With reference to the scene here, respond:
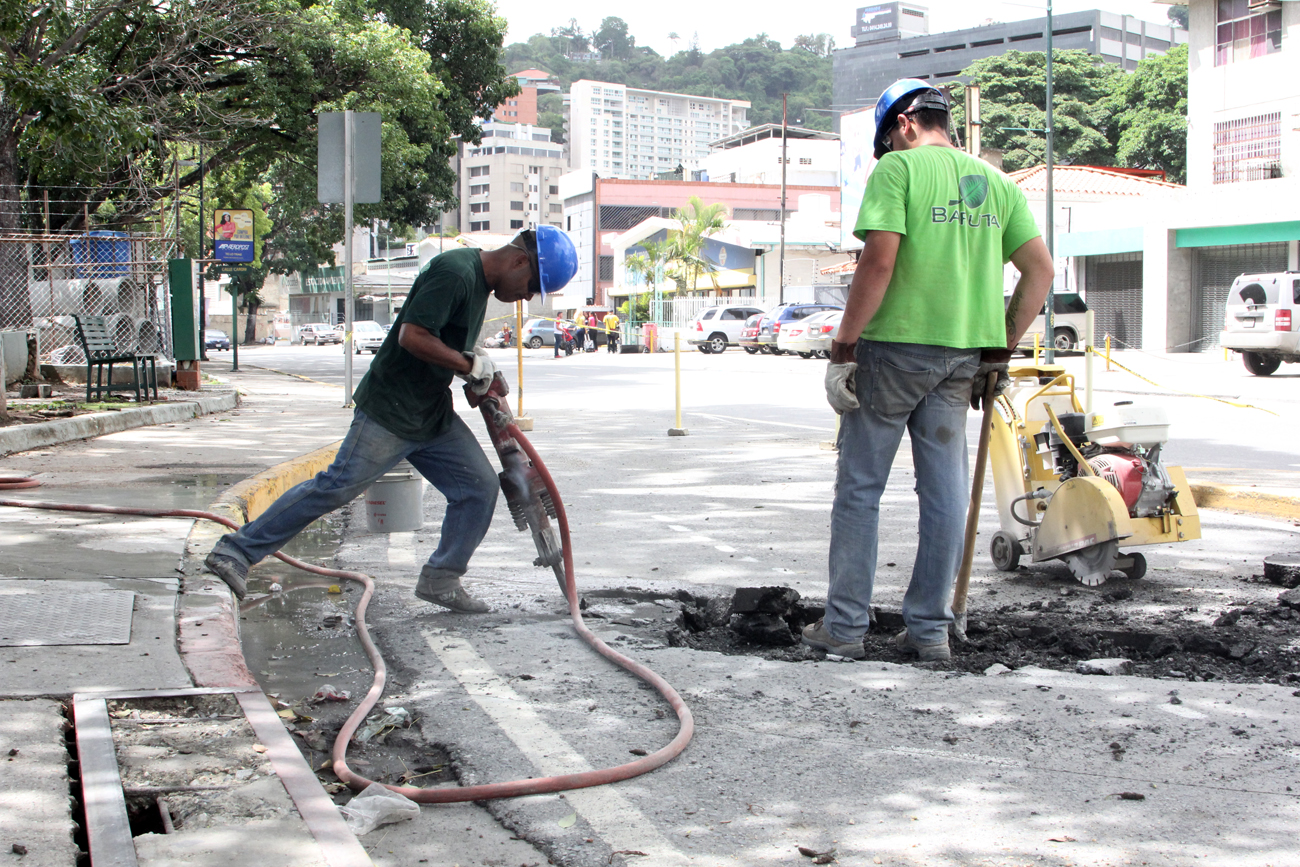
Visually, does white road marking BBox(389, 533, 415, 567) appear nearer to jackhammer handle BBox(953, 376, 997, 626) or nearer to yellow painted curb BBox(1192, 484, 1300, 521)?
jackhammer handle BBox(953, 376, 997, 626)

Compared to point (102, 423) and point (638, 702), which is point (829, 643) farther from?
point (102, 423)

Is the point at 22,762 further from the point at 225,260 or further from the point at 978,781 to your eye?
the point at 225,260

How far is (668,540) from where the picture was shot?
6.50 metres

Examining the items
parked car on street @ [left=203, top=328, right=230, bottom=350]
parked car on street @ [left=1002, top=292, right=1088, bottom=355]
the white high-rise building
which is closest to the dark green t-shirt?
parked car on street @ [left=1002, top=292, right=1088, bottom=355]

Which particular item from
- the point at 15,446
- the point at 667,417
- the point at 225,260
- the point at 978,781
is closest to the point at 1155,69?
the point at 225,260

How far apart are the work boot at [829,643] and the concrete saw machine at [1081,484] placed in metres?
1.40

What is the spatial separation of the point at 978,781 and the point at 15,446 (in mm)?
8501

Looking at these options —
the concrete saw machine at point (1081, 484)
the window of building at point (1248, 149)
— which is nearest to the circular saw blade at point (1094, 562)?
the concrete saw machine at point (1081, 484)

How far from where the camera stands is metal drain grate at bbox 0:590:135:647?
377 cm

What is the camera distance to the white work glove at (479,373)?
444cm

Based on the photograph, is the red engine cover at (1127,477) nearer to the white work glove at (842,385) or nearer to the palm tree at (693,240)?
the white work glove at (842,385)

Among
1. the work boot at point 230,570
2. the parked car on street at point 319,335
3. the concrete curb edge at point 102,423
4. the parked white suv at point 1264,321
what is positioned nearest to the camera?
the work boot at point 230,570

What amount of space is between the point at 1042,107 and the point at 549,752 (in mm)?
60769

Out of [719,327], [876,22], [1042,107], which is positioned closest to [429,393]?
[719,327]
